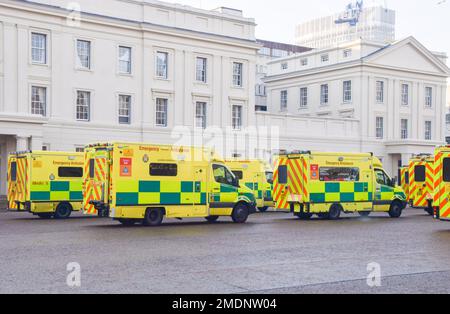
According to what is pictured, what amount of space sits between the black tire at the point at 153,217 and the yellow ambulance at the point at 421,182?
A: 1420 cm

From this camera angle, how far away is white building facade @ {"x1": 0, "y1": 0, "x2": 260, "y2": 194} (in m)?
39.7

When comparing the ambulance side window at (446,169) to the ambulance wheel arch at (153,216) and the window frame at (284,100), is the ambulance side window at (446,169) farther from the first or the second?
the window frame at (284,100)

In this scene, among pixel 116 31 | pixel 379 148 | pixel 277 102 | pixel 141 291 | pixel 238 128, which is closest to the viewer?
pixel 141 291

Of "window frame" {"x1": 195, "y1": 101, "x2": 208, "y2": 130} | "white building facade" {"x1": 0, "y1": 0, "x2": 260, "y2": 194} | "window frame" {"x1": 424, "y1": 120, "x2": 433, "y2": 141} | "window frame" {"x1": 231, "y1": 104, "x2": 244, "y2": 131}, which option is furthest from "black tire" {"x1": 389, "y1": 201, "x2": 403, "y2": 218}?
"window frame" {"x1": 424, "y1": 120, "x2": 433, "y2": 141}

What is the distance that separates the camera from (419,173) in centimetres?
3272

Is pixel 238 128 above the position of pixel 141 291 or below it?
above

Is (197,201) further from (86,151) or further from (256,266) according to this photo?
(256,266)

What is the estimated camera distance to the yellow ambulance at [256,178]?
31.6m

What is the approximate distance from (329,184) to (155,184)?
24.6 feet

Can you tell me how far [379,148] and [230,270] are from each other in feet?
159

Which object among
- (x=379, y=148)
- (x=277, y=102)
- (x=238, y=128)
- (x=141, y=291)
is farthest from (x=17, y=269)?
(x=277, y=102)

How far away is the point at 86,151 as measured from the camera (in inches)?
920

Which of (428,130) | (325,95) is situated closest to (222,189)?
(325,95)

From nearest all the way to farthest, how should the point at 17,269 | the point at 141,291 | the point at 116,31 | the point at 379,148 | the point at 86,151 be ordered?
1. the point at 141,291
2. the point at 17,269
3. the point at 86,151
4. the point at 116,31
5. the point at 379,148
